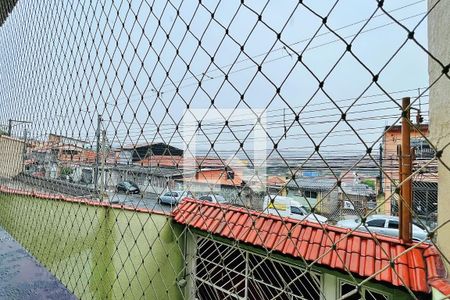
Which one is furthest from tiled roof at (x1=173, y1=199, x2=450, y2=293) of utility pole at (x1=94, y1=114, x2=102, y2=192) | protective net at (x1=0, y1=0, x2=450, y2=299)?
utility pole at (x1=94, y1=114, x2=102, y2=192)

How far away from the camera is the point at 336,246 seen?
815 millimetres

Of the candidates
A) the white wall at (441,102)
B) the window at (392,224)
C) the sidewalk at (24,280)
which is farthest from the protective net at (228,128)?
the window at (392,224)

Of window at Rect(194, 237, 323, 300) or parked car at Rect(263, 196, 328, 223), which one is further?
window at Rect(194, 237, 323, 300)

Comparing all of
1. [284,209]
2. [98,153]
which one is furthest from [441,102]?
[98,153]

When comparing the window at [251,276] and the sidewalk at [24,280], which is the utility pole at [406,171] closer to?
the window at [251,276]

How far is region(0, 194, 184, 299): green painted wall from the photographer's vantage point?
1.26m

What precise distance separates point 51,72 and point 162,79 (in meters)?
0.94

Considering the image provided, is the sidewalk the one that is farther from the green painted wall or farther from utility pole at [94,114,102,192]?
utility pole at [94,114,102,192]

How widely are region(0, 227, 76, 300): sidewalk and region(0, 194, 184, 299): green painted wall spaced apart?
0.44 meters

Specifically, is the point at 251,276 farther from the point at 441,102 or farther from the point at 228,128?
the point at 441,102

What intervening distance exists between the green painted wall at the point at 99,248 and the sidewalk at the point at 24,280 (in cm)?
44

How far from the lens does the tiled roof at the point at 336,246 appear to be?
0.78m

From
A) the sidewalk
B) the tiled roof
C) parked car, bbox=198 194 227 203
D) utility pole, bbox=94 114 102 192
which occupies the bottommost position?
the sidewalk

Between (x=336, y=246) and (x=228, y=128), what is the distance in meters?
0.52
